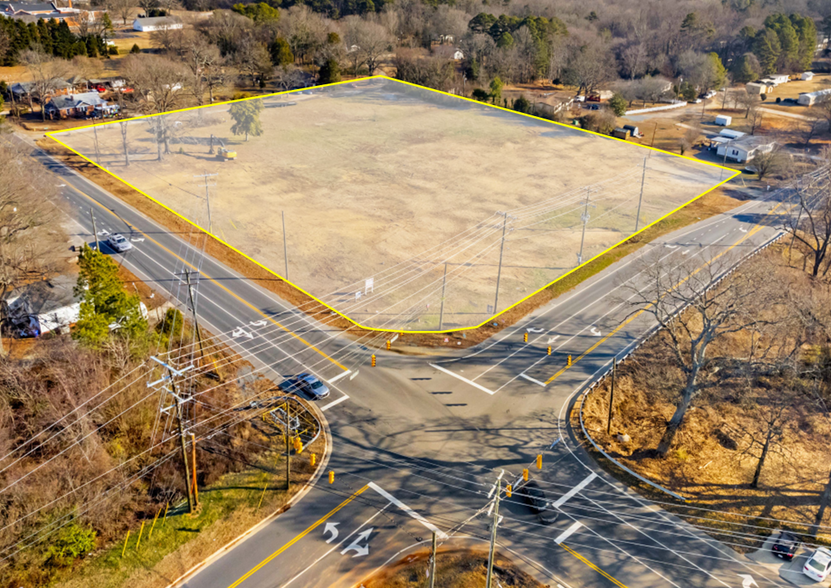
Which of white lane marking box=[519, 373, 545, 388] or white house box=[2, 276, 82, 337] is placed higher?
white house box=[2, 276, 82, 337]

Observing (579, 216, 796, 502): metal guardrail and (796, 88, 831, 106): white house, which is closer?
(579, 216, 796, 502): metal guardrail

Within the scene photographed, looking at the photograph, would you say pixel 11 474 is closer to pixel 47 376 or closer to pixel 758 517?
pixel 47 376

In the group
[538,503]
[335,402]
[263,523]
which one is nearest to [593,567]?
[538,503]

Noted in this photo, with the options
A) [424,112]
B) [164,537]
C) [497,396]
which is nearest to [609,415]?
[497,396]

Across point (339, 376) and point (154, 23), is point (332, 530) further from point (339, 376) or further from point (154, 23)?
point (154, 23)

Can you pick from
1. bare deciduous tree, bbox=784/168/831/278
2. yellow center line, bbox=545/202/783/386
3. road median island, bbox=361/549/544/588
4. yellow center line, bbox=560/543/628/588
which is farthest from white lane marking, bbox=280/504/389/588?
bare deciduous tree, bbox=784/168/831/278

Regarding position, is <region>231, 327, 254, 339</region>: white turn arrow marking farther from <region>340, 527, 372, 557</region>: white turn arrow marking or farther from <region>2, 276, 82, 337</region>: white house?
<region>340, 527, 372, 557</region>: white turn arrow marking
